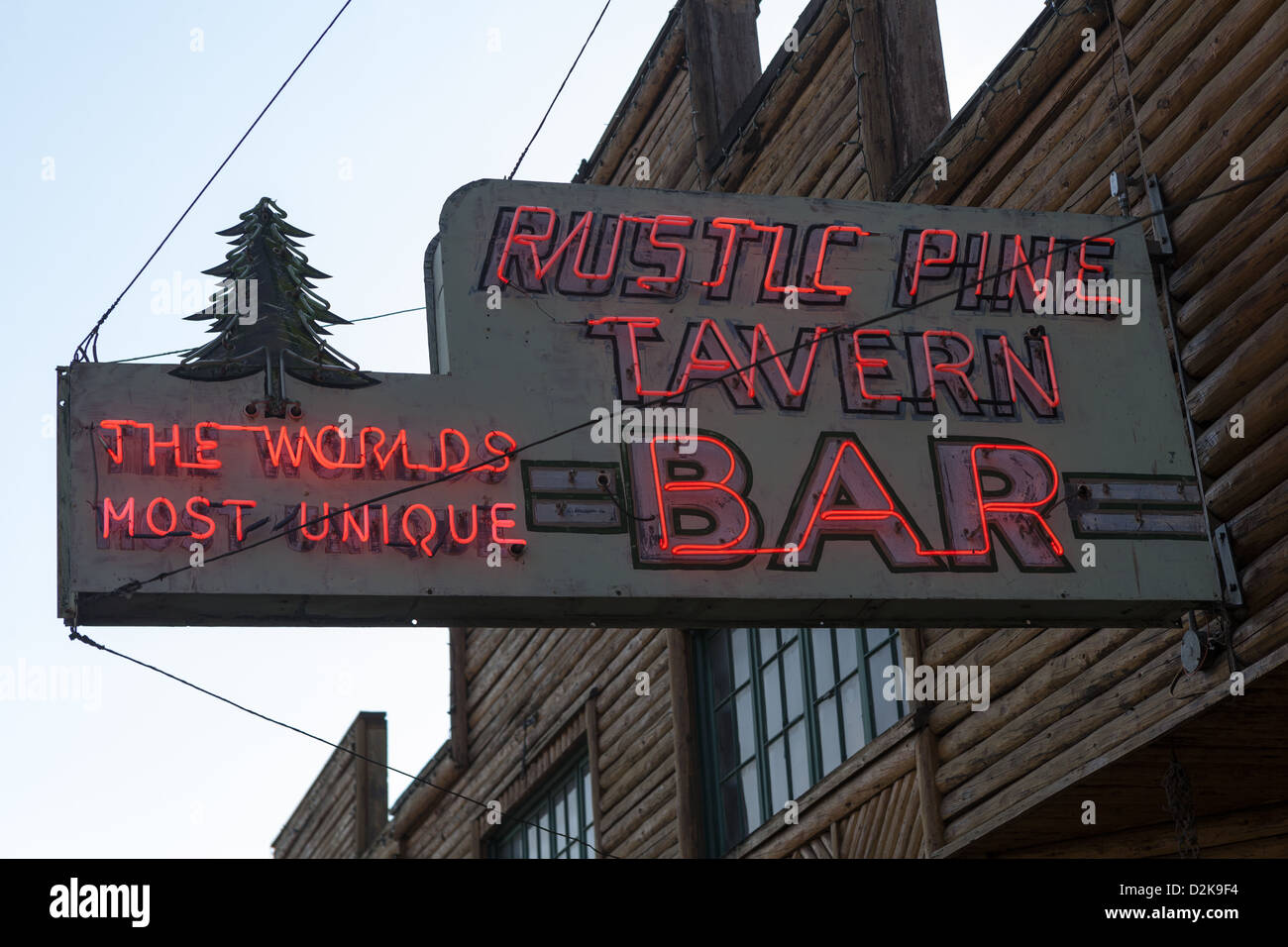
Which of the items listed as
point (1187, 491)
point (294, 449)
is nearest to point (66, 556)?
point (294, 449)

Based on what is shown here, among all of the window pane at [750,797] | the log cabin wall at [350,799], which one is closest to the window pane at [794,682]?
the window pane at [750,797]

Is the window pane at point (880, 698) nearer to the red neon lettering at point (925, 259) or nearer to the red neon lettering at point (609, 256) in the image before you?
the red neon lettering at point (925, 259)

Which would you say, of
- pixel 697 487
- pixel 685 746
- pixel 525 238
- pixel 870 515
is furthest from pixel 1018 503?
pixel 685 746

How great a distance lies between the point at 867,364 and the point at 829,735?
14.8ft

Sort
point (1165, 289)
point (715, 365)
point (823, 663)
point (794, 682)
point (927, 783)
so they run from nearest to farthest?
point (715, 365) < point (1165, 289) < point (927, 783) < point (823, 663) < point (794, 682)

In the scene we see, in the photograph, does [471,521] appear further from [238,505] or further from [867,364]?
[867,364]

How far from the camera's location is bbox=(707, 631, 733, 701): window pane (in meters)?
14.0

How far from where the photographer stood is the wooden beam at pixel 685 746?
13.8 m

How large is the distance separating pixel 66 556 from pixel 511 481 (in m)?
1.87

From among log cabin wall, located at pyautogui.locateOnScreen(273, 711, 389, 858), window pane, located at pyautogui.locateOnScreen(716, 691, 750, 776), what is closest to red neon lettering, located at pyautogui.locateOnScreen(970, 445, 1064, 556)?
window pane, located at pyautogui.locateOnScreen(716, 691, 750, 776)

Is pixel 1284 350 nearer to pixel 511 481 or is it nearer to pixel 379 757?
pixel 511 481

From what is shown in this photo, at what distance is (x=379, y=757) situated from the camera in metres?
24.0

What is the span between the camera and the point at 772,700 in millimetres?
Answer: 13094

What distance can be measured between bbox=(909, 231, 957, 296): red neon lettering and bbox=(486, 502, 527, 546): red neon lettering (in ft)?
7.67
